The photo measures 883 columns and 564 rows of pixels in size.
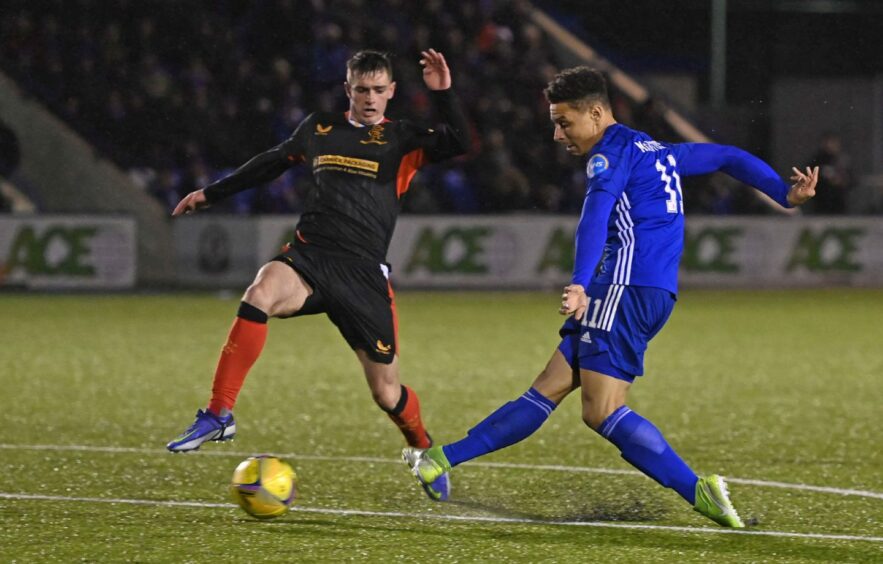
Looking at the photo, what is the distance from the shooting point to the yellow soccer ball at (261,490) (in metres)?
5.88

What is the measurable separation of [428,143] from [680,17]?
988 inches

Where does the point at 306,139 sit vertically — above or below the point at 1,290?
above

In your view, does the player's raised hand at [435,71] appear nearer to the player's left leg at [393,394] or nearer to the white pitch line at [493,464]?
the player's left leg at [393,394]

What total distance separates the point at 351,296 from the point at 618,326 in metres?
1.39

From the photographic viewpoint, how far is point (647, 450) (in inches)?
226

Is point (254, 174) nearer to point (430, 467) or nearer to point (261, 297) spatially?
point (261, 297)

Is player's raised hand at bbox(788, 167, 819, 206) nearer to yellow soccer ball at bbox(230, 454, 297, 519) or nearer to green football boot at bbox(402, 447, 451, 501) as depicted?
green football boot at bbox(402, 447, 451, 501)

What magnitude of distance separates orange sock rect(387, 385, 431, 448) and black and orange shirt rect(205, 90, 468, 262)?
0.64 meters

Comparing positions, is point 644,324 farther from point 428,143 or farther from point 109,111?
point 109,111

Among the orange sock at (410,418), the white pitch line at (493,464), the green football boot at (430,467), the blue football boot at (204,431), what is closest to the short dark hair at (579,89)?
the green football boot at (430,467)

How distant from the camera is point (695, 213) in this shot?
22.0m

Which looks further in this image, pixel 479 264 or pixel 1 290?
pixel 479 264

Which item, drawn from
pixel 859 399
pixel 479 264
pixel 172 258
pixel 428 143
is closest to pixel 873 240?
pixel 479 264

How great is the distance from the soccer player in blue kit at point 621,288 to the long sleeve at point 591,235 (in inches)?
0.4
